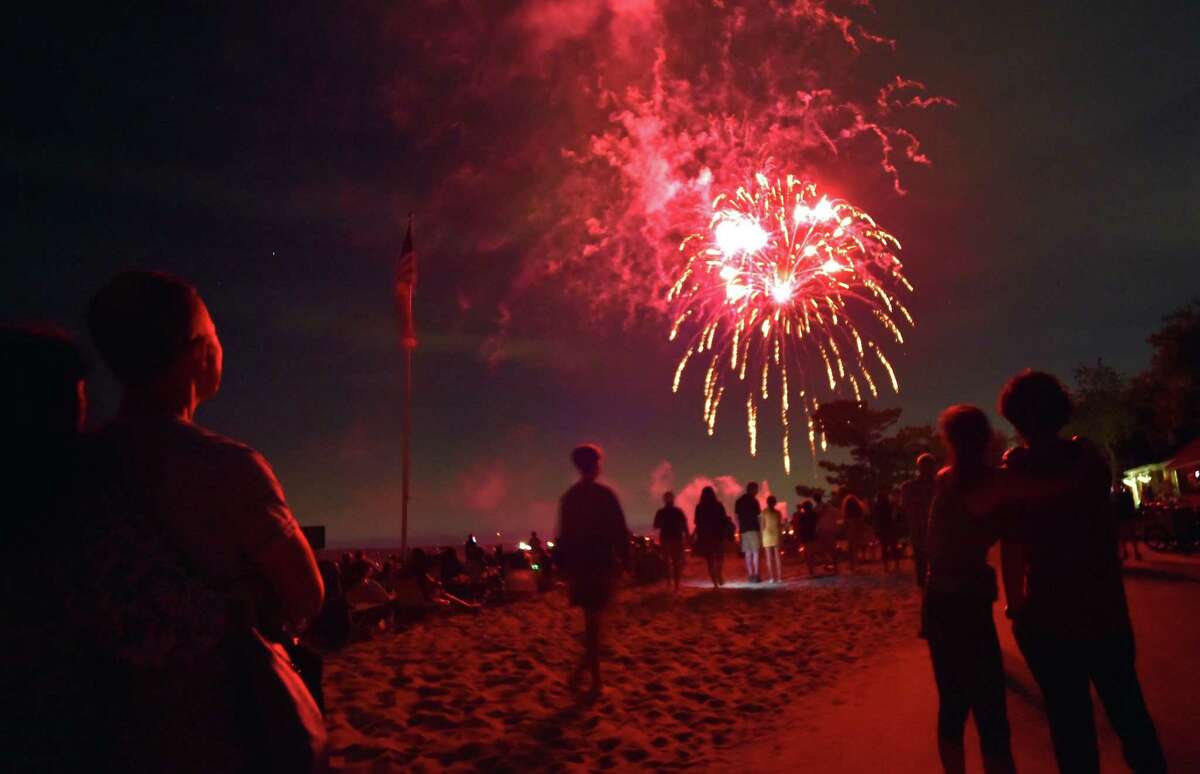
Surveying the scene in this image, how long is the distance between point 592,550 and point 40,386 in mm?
5289

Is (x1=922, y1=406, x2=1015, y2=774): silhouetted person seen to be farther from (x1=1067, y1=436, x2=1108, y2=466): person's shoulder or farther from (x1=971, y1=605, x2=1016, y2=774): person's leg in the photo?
(x1=1067, y1=436, x2=1108, y2=466): person's shoulder

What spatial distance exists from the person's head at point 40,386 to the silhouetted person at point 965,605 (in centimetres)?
343

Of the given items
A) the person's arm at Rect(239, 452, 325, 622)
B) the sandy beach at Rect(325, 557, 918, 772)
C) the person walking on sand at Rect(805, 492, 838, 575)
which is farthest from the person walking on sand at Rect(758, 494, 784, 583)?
the person's arm at Rect(239, 452, 325, 622)

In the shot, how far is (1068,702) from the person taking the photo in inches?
123

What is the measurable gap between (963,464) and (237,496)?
3.18m

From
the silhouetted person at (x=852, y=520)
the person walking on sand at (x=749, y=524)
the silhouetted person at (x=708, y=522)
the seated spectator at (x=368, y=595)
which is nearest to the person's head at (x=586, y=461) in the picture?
the seated spectator at (x=368, y=595)

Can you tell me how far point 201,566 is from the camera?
1696 mm

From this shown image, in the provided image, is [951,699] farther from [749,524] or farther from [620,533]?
[749,524]

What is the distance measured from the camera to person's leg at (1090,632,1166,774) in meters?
3.01

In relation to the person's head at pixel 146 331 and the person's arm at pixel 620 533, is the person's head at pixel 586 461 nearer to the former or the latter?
the person's arm at pixel 620 533

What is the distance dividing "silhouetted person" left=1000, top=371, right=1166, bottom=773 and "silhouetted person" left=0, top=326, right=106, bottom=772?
3281mm

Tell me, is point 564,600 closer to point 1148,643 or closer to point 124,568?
point 1148,643

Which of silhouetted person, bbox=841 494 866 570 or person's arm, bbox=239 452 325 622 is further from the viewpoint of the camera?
silhouetted person, bbox=841 494 866 570

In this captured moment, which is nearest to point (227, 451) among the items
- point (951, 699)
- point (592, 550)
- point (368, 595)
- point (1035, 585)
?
point (1035, 585)
